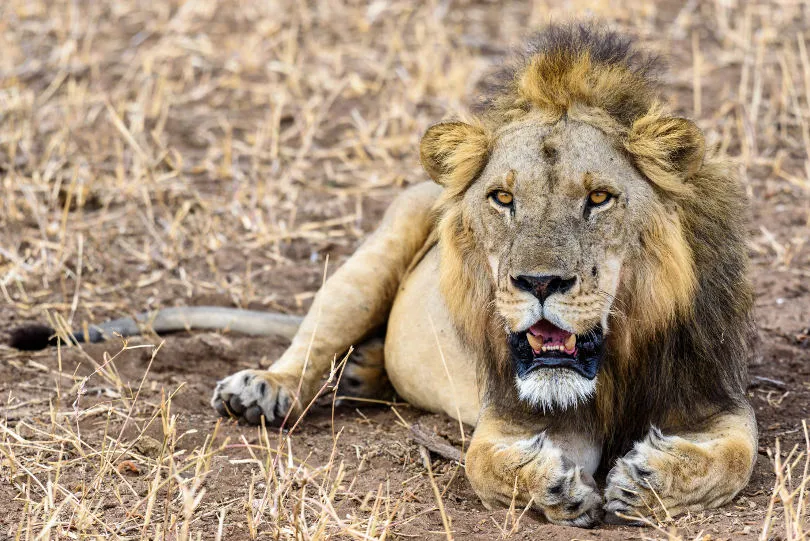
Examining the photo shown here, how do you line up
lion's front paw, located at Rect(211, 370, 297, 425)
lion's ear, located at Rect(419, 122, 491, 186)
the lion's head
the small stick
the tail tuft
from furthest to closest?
the tail tuft < lion's front paw, located at Rect(211, 370, 297, 425) < the small stick < lion's ear, located at Rect(419, 122, 491, 186) < the lion's head

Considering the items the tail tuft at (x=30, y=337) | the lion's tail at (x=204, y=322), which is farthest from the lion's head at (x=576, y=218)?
the tail tuft at (x=30, y=337)

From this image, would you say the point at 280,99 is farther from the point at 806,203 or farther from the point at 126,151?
the point at 806,203

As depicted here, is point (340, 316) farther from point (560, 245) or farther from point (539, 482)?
point (560, 245)

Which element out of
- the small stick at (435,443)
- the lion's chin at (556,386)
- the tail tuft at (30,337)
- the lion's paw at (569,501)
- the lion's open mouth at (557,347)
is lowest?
the small stick at (435,443)

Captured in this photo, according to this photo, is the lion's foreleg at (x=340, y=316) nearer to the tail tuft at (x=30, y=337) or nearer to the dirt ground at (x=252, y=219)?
the dirt ground at (x=252, y=219)

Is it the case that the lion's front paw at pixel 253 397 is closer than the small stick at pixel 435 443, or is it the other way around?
the small stick at pixel 435 443

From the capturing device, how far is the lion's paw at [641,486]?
3928 millimetres

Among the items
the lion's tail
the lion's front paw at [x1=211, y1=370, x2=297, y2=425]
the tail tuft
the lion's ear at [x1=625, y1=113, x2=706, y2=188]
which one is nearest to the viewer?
the lion's ear at [x1=625, y1=113, x2=706, y2=188]

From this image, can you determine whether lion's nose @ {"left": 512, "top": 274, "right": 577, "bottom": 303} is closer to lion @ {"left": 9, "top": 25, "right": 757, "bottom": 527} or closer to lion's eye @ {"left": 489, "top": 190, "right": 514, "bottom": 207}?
lion @ {"left": 9, "top": 25, "right": 757, "bottom": 527}

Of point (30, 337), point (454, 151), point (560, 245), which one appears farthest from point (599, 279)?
point (30, 337)

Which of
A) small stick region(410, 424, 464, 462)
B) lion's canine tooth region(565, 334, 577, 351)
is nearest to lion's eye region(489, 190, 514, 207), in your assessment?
lion's canine tooth region(565, 334, 577, 351)

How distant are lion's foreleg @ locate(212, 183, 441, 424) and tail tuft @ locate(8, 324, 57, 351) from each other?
3.27ft

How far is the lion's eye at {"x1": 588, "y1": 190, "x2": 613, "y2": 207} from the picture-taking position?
4.00 m

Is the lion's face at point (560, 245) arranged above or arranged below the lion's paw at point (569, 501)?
above
